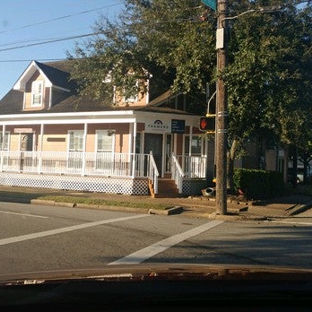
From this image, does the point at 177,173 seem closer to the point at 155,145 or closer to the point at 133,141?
the point at 155,145

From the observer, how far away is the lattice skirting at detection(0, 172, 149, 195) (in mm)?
21781

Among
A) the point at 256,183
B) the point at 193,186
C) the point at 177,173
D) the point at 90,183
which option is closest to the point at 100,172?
the point at 90,183

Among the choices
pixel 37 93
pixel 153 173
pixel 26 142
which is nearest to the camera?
pixel 153 173

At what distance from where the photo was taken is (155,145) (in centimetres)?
2412

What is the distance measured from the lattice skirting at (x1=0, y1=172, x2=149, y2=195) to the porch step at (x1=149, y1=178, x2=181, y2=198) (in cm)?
66

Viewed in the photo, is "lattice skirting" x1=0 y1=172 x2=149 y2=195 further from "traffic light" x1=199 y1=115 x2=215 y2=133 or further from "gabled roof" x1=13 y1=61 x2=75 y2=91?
"traffic light" x1=199 y1=115 x2=215 y2=133

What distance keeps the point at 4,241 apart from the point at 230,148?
13.6 m

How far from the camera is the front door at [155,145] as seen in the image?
23891mm

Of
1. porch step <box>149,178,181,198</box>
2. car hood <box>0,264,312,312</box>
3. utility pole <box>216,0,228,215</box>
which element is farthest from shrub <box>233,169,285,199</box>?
car hood <box>0,264,312,312</box>

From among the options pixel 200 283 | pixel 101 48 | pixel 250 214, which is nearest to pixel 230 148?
pixel 250 214

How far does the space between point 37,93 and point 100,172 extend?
797 cm

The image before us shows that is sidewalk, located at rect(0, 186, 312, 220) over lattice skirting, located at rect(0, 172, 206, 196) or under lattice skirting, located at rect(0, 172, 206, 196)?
under

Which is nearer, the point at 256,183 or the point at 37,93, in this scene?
the point at 256,183

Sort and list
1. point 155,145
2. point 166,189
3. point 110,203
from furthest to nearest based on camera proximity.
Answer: point 155,145 < point 166,189 < point 110,203
